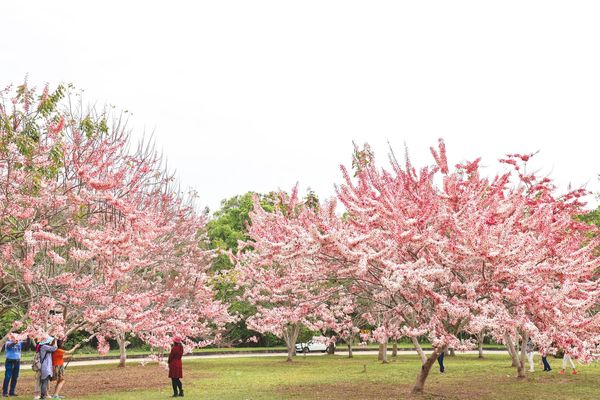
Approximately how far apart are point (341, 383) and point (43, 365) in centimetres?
887

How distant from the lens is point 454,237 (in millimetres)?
11523

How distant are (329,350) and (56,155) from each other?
30407 millimetres

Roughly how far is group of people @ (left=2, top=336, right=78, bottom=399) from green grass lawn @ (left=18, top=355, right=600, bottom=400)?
1.04m

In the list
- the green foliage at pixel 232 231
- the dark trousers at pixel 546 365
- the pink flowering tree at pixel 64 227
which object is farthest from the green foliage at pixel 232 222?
the pink flowering tree at pixel 64 227

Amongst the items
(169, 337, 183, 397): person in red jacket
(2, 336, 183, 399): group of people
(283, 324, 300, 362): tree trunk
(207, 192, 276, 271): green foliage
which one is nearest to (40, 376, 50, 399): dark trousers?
(2, 336, 183, 399): group of people

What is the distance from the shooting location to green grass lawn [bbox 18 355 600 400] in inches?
575

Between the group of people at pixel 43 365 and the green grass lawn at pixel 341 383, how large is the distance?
3.41 ft

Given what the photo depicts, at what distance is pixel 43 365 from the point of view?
12.8m

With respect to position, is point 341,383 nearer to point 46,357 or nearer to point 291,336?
point 46,357

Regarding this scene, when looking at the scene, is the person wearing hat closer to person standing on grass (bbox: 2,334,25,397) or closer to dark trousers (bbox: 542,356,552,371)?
person standing on grass (bbox: 2,334,25,397)

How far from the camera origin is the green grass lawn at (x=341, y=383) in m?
14.6

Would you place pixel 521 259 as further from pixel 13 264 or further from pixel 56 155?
pixel 13 264

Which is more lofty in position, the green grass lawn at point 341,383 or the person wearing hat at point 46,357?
the person wearing hat at point 46,357

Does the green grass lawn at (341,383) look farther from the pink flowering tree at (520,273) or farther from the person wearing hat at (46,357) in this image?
the pink flowering tree at (520,273)
